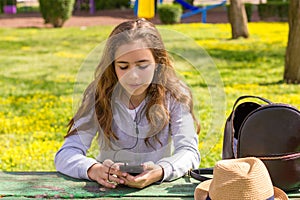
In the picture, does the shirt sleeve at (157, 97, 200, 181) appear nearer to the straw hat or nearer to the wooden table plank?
the wooden table plank

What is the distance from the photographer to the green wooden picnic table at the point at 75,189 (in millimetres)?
2297

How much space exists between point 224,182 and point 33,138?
4.41 meters

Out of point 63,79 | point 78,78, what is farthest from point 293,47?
point 78,78

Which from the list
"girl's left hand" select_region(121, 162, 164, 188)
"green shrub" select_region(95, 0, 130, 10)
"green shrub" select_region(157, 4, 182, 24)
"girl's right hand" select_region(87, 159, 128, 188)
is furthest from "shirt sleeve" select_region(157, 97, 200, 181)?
"green shrub" select_region(95, 0, 130, 10)

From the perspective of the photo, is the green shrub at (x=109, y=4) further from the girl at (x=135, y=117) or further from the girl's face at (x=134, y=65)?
the girl's face at (x=134, y=65)

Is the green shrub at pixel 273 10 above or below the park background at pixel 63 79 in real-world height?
above

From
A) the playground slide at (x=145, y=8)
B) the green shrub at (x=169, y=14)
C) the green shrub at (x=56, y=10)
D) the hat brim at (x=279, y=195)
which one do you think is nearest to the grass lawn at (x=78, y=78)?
the playground slide at (x=145, y=8)

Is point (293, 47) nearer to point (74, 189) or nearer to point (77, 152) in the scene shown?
point (77, 152)

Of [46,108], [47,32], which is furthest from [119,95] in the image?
[47,32]

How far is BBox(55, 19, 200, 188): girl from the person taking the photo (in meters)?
2.47

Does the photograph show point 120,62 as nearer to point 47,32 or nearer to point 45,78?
point 45,78

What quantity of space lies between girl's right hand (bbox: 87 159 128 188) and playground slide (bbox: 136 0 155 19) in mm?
809

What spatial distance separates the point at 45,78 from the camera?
10.3 m

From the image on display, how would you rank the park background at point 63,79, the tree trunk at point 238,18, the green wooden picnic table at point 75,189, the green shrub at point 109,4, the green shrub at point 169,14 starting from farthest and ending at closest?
1. the green shrub at point 109,4
2. the green shrub at point 169,14
3. the tree trunk at point 238,18
4. the park background at point 63,79
5. the green wooden picnic table at point 75,189
